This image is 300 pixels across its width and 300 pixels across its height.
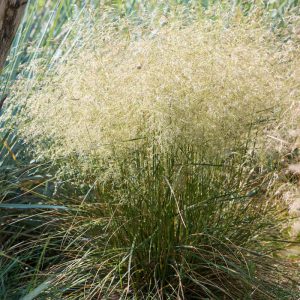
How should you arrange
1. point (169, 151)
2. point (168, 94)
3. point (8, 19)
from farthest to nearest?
point (169, 151) < point (168, 94) < point (8, 19)

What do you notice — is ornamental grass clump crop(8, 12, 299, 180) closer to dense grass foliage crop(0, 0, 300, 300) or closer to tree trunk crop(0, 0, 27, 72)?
dense grass foliage crop(0, 0, 300, 300)

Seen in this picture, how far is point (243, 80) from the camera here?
316cm

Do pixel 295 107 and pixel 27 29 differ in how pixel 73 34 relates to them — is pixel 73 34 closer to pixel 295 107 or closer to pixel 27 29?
pixel 27 29

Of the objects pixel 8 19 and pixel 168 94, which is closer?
pixel 8 19

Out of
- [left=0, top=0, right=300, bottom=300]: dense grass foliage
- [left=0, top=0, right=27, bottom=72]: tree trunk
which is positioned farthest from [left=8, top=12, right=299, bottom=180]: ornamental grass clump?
[left=0, top=0, right=27, bottom=72]: tree trunk

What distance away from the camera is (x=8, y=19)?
2.00m

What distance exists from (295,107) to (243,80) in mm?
446

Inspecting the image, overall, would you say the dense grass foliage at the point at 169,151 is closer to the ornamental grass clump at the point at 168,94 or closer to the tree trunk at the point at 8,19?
the ornamental grass clump at the point at 168,94

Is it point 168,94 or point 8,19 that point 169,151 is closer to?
point 168,94

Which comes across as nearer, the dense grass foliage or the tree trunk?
the tree trunk

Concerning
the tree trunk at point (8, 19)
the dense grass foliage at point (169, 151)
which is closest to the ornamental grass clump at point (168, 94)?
the dense grass foliage at point (169, 151)

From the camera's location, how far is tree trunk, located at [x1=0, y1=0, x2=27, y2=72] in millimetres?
1971

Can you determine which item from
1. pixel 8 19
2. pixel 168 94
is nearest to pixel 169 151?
pixel 168 94

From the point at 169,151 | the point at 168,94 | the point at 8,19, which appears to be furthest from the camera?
the point at 169,151
